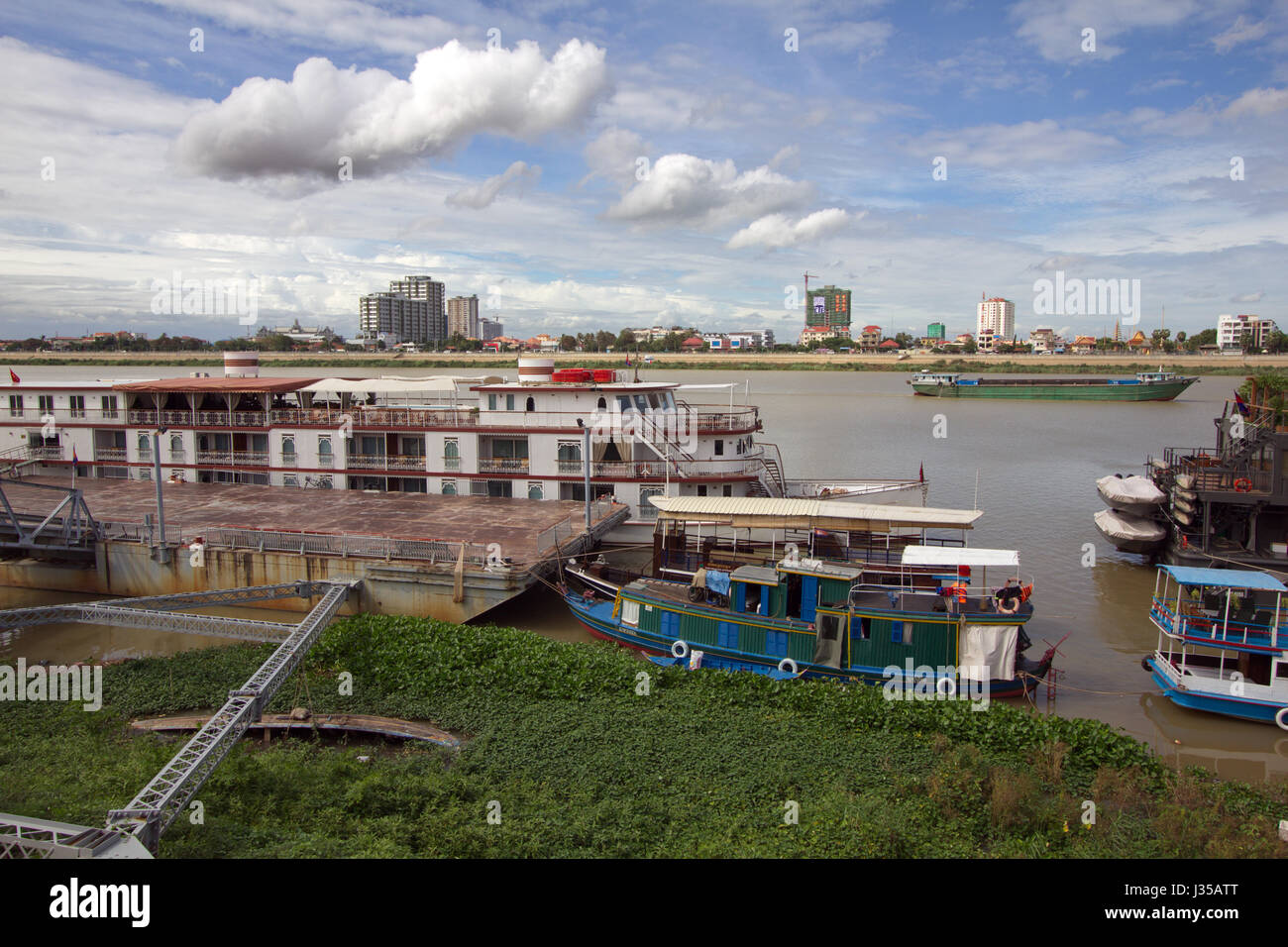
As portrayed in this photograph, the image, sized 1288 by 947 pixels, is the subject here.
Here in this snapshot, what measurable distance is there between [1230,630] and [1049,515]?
21.3 m

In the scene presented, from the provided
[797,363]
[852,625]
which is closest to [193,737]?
[852,625]

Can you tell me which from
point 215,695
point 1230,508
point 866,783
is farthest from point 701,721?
point 1230,508

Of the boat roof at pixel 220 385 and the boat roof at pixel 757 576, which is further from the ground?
the boat roof at pixel 220 385

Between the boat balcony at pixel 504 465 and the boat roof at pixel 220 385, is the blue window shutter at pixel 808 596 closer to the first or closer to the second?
the boat balcony at pixel 504 465

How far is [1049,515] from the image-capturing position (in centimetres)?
3819

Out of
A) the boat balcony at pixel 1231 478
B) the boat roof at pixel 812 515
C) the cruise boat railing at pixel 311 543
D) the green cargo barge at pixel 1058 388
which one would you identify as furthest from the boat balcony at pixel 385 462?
the green cargo barge at pixel 1058 388

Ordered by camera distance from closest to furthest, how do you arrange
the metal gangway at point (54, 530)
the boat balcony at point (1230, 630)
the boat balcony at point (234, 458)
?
the boat balcony at point (1230, 630), the metal gangway at point (54, 530), the boat balcony at point (234, 458)

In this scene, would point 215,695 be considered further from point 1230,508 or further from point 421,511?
point 1230,508

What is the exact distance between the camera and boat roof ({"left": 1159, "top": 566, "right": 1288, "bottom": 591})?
54.2 feet

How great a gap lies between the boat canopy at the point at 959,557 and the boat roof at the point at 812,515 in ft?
4.34

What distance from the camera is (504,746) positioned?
13.7 metres

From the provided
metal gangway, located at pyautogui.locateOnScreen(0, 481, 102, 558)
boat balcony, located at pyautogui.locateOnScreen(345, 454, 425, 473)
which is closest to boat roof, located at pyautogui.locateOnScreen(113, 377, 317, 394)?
boat balcony, located at pyautogui.locateOnScreen(345, 454, 425, 473)

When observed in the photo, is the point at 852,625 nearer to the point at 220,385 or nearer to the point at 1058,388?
the point at 220,385

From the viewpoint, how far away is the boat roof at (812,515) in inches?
789
